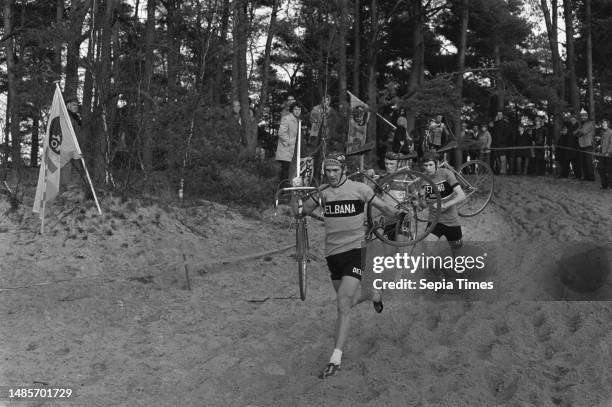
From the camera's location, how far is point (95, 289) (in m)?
9.16

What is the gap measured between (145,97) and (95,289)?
411 cm

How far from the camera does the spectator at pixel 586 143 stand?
57.7ft

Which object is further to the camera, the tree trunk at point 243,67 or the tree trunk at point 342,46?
the tree trunk at point 342,46

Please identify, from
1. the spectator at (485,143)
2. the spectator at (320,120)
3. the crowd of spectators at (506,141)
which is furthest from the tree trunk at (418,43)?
the spectator at (320,120)

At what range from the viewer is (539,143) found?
65.9ft

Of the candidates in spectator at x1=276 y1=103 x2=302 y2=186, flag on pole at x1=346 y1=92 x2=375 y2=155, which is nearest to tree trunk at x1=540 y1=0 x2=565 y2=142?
flag on pole at x1=346 y1=92 x2=375 y2=155

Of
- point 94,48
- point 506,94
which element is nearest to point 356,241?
point 94,48

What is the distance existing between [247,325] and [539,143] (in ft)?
48.8

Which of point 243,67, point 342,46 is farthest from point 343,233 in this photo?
point 243,67

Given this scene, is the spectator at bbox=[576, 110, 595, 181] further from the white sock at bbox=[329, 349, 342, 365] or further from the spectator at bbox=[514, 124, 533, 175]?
the white sock at bbox=[329, 349, 342, 365]

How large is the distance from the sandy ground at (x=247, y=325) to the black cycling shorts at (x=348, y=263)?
95 centimetres

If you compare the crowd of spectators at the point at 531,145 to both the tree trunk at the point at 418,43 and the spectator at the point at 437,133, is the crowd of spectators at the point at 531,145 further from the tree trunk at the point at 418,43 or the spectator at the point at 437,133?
the tree trunk at the point at 418,43

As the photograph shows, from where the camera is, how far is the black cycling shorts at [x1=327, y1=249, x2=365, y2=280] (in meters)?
6.37

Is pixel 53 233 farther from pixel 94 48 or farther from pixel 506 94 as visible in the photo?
pixel 506 94
